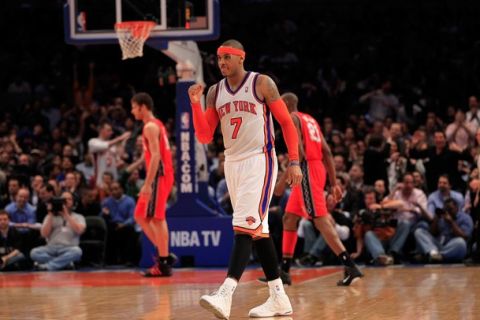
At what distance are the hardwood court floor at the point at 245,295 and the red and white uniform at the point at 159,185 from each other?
0.84 metres

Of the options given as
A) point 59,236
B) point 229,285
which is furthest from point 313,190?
point 59,236

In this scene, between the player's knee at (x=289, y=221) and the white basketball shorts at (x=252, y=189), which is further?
the player's knee at (x=289, y=221)

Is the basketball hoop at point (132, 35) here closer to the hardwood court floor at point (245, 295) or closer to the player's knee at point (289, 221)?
the hardwood court floor at point (245, 295)

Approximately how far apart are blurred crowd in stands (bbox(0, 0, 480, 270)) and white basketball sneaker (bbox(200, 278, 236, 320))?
266 inches

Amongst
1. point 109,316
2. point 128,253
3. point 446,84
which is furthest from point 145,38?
point 446,84

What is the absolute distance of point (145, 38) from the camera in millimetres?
13227

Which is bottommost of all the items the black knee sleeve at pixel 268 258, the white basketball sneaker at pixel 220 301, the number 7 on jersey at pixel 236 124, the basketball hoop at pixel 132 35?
the white basketball sneaker at pixel 220 301

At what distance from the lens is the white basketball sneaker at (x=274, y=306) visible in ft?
24.9

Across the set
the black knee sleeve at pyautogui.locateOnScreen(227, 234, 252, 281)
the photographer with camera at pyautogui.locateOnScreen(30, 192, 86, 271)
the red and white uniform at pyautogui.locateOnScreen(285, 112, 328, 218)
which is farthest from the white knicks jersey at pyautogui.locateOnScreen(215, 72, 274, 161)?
the photographer with camera at pyautogui.locateOnScreen(30, 192, 86, 271)

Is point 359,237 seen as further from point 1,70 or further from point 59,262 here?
point 1,70

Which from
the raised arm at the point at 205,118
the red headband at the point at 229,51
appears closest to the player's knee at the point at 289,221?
the raised arm at the point at 205,118

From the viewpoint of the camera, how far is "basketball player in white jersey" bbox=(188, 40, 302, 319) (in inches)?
299

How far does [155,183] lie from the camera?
12094 mm

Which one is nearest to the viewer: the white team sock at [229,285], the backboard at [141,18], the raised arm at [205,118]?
the white team sock at [229,285]
